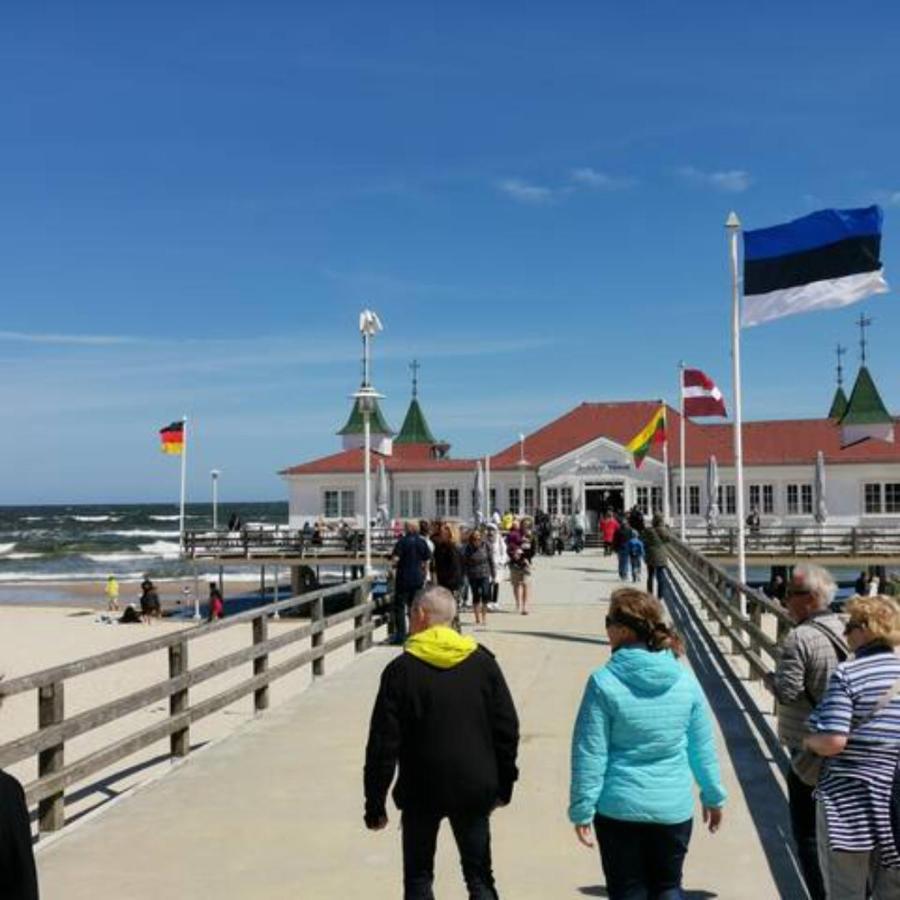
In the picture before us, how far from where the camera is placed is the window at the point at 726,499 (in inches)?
1895

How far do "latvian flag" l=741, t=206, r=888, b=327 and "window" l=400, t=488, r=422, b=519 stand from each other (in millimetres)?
36531

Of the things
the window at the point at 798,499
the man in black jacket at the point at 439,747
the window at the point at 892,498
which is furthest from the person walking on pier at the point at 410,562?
the window at the point at 892,498

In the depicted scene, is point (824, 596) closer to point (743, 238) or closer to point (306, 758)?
point (306, 758)

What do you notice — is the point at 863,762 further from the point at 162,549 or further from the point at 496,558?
the point at 162,549

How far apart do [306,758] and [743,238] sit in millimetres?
10266

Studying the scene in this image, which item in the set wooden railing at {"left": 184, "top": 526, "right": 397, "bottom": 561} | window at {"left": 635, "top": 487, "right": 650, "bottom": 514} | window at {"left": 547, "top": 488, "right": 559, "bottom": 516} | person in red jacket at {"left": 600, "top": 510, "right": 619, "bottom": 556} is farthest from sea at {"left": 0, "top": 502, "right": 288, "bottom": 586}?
window at {"left": 635, "top": 487, "right": 650, "bottom": 514}

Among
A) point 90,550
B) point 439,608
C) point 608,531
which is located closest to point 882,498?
point 608,531

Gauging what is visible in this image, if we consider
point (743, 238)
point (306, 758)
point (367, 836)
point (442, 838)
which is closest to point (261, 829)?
point (367, 836)

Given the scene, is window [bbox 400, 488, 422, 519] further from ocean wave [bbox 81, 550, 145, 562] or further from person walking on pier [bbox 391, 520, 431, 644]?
person walking on pier [bbox 391, 520, 431, 644]

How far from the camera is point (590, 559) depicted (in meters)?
37.0

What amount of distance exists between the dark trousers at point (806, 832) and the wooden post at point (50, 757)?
4326 millimetres

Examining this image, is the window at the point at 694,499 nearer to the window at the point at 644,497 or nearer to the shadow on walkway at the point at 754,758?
the window at the point at 644,497

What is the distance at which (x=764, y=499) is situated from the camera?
1903 inches

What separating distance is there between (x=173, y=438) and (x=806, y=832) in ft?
126
